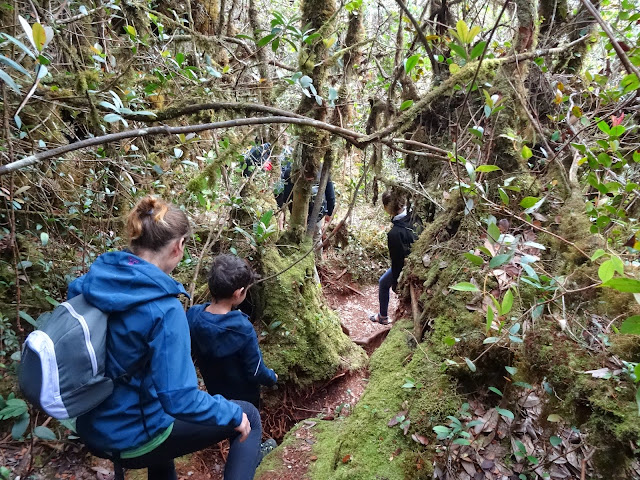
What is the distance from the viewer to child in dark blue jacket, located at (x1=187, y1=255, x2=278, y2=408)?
2.61 m

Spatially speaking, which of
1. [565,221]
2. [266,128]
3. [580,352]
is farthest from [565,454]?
[266,128]

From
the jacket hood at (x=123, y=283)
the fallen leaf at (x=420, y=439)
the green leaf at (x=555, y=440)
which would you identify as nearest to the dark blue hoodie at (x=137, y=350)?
the jacket hood at (x=123, y=283)

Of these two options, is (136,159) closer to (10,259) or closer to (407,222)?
(10,259)

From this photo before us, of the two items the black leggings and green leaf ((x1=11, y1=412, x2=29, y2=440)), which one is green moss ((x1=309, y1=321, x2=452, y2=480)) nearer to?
the black leggings

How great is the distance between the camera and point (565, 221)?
222cm

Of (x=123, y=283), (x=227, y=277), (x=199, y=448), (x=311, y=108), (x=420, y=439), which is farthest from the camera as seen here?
(x=311, y=108)

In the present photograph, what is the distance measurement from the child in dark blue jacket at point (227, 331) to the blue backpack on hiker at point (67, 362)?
3.25ft

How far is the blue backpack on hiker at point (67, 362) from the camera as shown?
4.93 ft

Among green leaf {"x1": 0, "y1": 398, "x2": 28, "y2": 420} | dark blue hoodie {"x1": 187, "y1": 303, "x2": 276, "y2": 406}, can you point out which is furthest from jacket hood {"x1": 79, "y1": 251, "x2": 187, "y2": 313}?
dark blue hoodie {"x1": 187, "y1": 303, "x2": 276, "y2": 406}

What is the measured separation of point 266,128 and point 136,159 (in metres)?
2.69

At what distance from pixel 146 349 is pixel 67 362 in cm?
32

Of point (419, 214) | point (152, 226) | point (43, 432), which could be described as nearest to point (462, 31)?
A: point (152, 226)

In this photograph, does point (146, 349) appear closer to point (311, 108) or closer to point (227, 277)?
point (227, 277)

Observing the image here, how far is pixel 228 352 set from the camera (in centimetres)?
268
